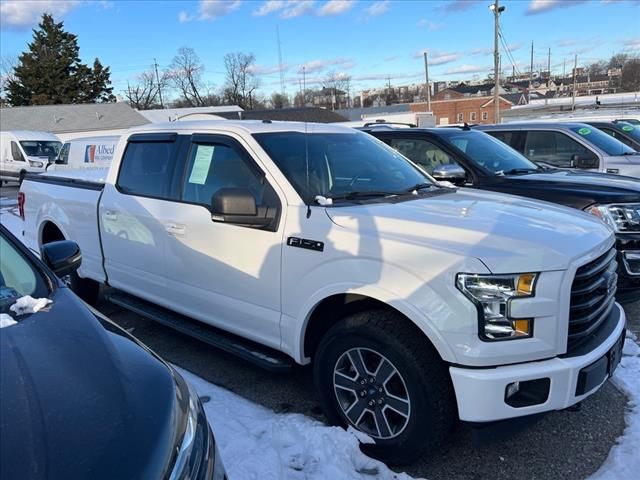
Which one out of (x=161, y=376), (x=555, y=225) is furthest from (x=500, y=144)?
(x=161, y=376)

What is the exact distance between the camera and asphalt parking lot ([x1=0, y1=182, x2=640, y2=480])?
2.90 meters

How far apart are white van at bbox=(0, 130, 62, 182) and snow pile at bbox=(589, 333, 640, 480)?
23.1 meters

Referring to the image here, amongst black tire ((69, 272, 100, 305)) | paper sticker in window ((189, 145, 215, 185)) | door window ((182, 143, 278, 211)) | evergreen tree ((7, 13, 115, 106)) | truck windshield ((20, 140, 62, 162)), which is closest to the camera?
door window ((182, 143, 278, 211))

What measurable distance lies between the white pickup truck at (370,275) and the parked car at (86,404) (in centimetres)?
113

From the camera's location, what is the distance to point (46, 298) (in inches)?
93.7

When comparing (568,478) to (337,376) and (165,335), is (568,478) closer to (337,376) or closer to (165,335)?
(337,376)

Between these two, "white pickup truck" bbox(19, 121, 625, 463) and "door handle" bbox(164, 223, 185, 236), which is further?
"door handle" bbox(164, 223, 185, 236)

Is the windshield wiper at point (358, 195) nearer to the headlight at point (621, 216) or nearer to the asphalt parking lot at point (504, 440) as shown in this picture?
the asphalt parking lot at point (504, 440)

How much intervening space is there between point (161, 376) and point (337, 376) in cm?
128

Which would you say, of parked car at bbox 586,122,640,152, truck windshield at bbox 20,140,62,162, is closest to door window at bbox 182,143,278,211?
parked car at bbox 586,122,640,152

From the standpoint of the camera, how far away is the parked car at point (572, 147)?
25.8ft

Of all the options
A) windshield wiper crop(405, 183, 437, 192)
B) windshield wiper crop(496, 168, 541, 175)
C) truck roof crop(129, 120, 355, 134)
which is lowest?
windshield wiper crop(496, 168, 541, 175)

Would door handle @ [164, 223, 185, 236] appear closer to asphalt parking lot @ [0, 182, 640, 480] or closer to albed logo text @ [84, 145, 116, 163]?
asphalt parking lot @ [0, 182, 640, 480]

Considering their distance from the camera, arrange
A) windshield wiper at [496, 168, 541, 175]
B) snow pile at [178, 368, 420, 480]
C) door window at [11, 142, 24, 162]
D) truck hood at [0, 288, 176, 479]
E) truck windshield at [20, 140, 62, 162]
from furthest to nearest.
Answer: truck windshield at [20, 140, 62, 162], door window at [11, 142, 24, 162], windshield wiper at [496, 168, 541, 175], snow pile at [178, 368, 420, 480], truck hood at [0, 288, 176, 479]
